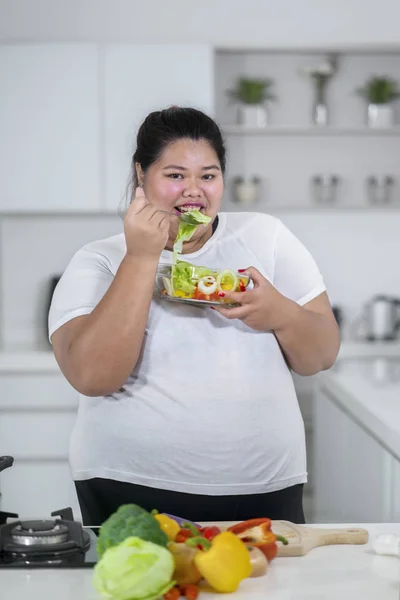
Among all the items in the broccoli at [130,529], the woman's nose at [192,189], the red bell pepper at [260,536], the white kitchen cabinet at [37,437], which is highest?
the woman's nose at [192,189]

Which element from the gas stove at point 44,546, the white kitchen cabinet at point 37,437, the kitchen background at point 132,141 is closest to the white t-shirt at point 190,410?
the gas stove at point 44,546

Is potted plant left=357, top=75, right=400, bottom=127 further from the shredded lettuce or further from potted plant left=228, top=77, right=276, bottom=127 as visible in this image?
the shredded lettuce

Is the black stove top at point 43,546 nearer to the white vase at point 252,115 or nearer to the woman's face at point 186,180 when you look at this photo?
the woman's face at point 186,180

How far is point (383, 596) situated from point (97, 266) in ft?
2.66

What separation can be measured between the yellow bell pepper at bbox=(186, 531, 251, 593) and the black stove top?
0.21m

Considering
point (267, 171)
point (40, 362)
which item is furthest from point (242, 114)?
point (40, 362)

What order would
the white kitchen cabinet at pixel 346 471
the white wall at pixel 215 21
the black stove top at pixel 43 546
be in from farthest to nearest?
the white wall at pixel 215 21 → the white kitchen cabinet at pixel 346 471 → the black stove top at pixel 43 546

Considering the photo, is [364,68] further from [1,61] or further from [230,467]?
[230,467]

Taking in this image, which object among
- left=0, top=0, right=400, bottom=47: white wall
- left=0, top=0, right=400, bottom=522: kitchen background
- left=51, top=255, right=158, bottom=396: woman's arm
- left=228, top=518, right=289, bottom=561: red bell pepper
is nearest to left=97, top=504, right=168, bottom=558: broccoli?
left=228, top=518, right=289, bottom=561: red bell pepper

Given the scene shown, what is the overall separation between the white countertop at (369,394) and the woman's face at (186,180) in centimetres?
85

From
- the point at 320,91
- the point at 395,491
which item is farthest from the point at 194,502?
the point at 320,91

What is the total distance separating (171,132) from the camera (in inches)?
67.9

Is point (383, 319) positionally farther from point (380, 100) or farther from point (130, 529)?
point (130, 529)

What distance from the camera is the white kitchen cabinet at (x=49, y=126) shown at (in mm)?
3969
